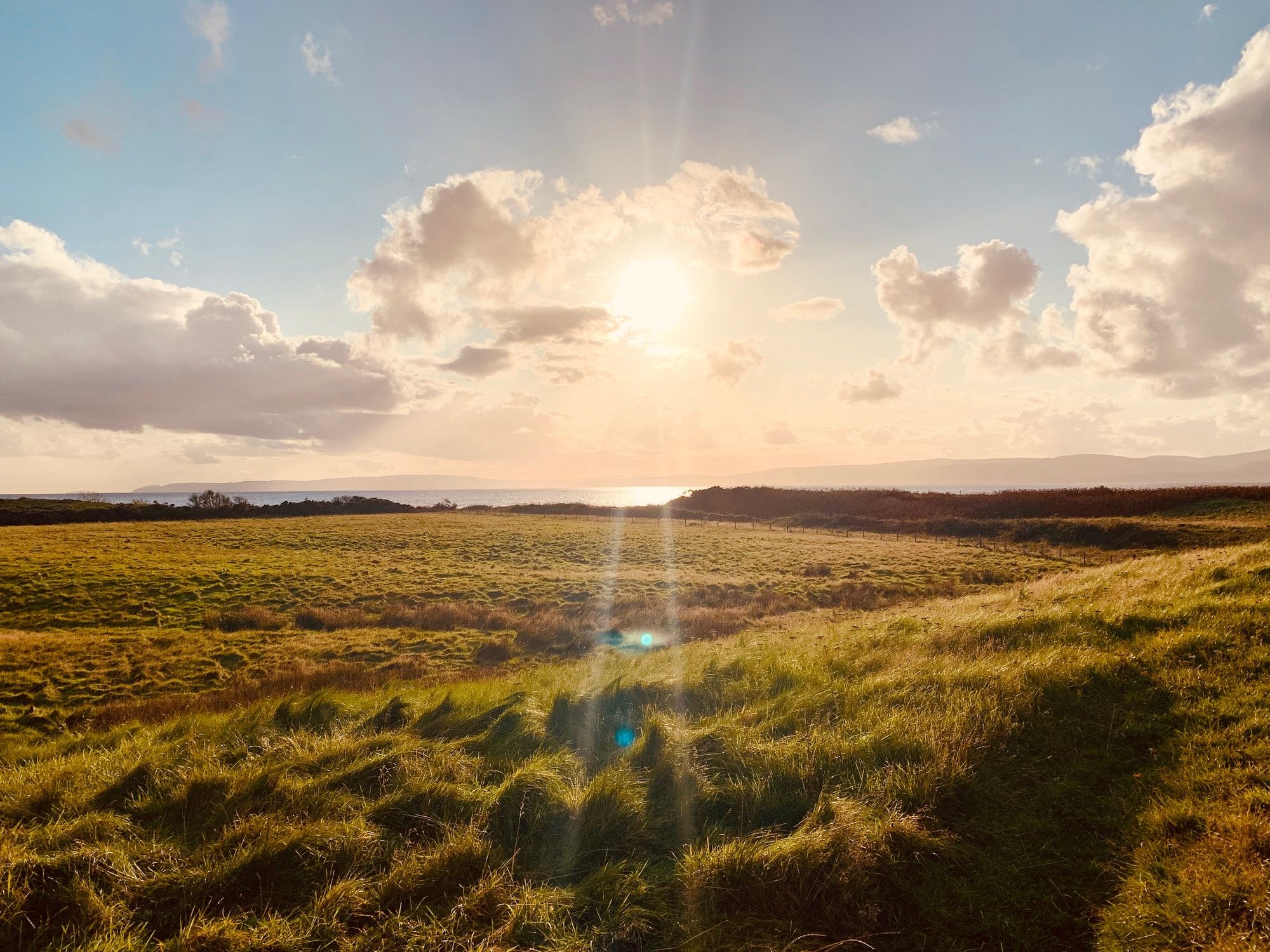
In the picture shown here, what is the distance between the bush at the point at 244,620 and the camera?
70.4 ft

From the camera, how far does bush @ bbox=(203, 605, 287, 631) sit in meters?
21.5

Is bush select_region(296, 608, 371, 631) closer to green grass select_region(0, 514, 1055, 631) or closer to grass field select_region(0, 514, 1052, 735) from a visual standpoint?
grass field select_region(0, 514, 1052, 735)

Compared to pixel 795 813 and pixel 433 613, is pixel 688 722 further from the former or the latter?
pixel 433 613

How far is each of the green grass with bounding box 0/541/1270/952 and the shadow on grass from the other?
2 cm

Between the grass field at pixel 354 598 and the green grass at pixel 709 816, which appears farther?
the grass field at pixel 354 598

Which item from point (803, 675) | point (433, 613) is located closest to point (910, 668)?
point (803, 675)

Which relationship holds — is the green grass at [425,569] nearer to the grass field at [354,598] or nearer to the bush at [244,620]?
the grass field at [354,598]

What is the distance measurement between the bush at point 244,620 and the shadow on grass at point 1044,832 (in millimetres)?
23869

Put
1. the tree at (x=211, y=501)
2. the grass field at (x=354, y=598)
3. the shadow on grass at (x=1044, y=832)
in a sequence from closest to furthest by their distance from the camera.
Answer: the shadow on grass at (x=1044, y=832) → the grass field at (x=354, y=598) → the tree at (x=211, y=501)

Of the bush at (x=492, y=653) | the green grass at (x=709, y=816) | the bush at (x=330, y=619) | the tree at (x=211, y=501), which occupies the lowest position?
the bush at (x=492, y=653)

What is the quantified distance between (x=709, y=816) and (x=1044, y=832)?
9.79 feet

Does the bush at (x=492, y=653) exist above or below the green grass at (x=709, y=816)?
below

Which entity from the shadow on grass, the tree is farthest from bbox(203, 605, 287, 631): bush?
the tree

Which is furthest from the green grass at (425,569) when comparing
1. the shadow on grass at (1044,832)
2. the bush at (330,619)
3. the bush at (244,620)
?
the shadow on grass at (1044,832)
